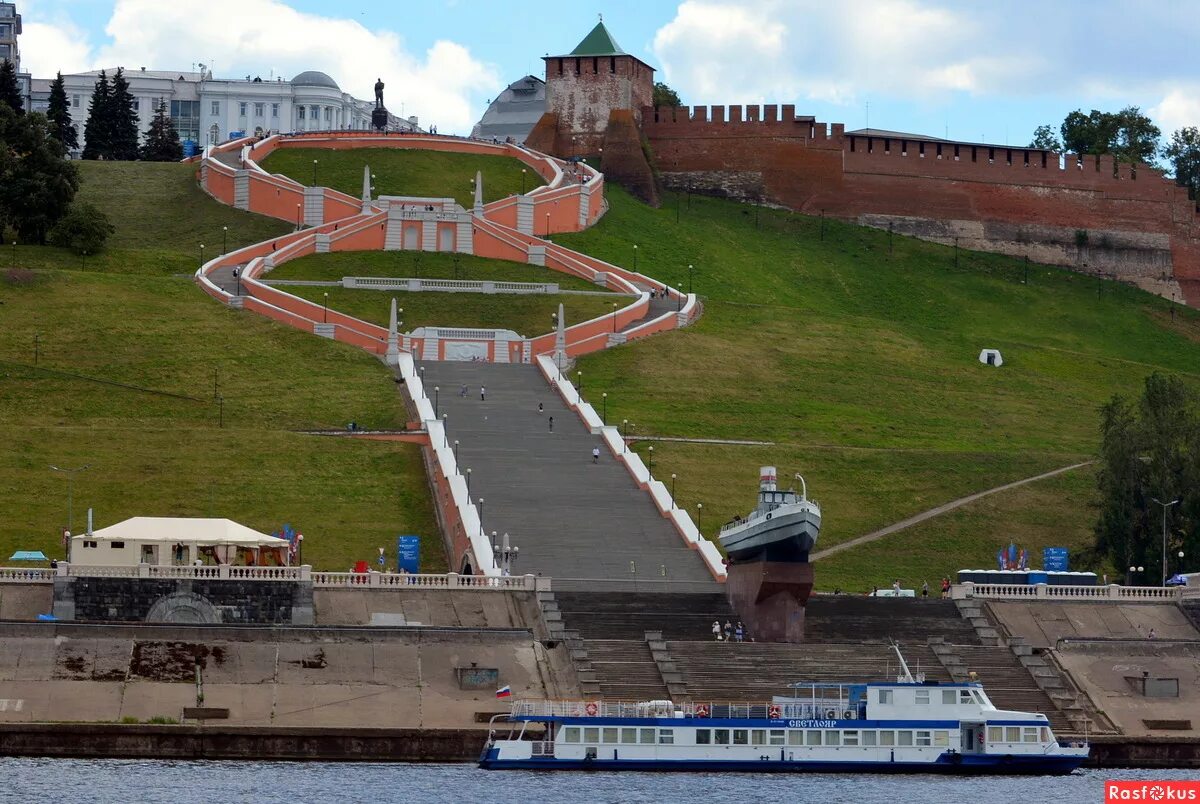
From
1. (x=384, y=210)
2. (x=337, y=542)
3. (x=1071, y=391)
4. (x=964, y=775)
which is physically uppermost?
(x=384, y=210)

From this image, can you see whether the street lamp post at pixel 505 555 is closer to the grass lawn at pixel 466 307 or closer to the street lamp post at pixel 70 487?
the street lamp post at pixel 70 487

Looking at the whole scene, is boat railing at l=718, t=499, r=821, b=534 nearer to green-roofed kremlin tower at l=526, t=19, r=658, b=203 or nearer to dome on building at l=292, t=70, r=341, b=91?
green-roofed kremlin tower at l=526, t=19, r=658, b=203

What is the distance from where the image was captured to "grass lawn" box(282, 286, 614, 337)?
99188 millimetres

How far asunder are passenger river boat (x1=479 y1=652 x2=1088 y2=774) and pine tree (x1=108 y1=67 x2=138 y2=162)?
86.4 m

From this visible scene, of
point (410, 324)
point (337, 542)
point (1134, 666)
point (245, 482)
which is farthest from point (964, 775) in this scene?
point (410, 324)

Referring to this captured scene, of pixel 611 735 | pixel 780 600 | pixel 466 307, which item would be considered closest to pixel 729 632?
pixel 780 600

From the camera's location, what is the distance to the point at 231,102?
580ft

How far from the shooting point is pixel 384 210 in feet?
371

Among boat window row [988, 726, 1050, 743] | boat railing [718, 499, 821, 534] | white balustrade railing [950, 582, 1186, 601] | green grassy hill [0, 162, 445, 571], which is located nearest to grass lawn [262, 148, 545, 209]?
green grassy hill [0, 162, 445, 571]

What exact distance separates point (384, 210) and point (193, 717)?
194 ft

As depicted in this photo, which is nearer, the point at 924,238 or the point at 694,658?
the point at 694,658

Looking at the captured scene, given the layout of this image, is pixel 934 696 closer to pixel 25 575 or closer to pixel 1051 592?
pixel 1051 592

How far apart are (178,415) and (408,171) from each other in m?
42.6

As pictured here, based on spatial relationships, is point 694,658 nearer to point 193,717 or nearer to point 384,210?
point 193,717
